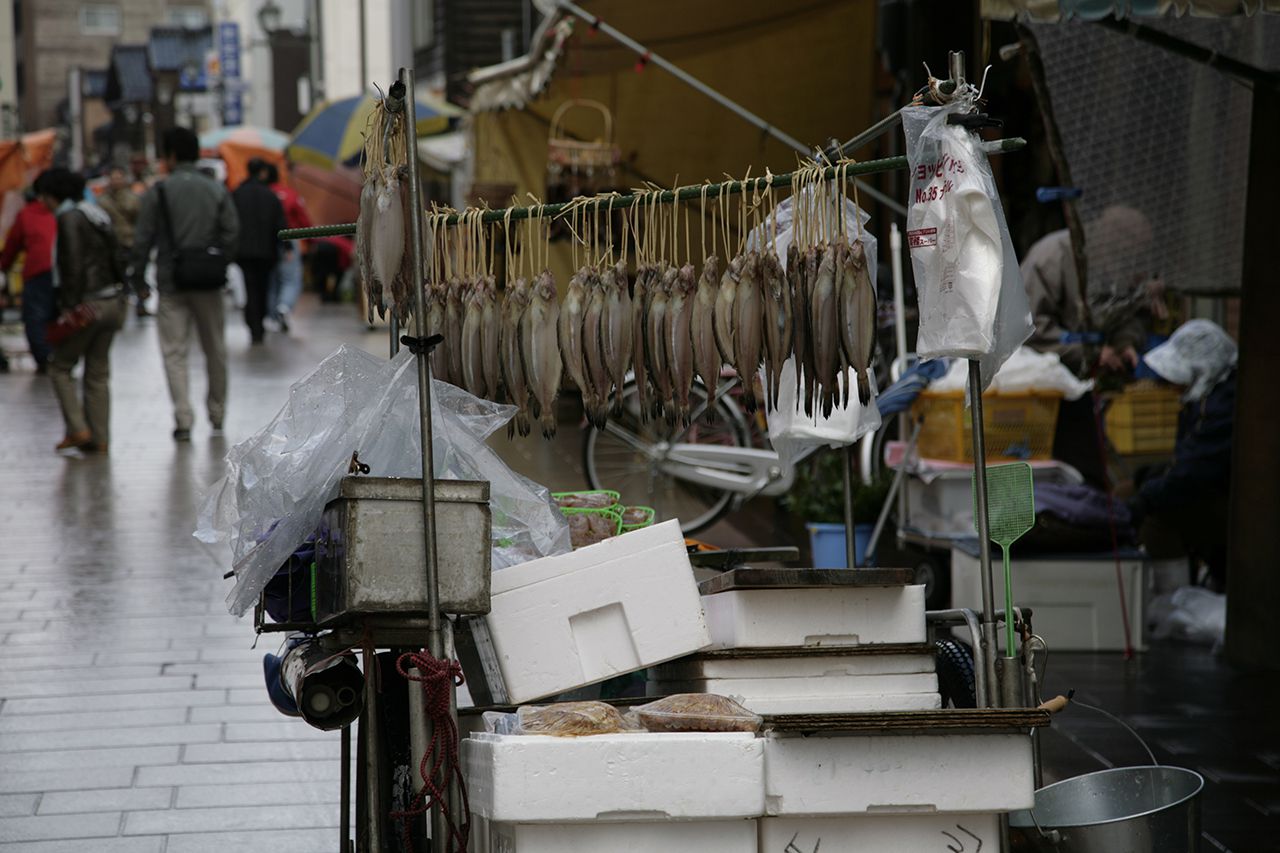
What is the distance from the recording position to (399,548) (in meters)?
4.20

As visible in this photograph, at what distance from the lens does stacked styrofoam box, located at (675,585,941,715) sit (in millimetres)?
4512

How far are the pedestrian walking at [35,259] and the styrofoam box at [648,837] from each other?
569 inches

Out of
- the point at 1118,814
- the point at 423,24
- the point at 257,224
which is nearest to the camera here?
the point at 1118,814

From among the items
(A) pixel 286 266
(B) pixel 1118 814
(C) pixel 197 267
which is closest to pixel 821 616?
(B) pixel 1118 814

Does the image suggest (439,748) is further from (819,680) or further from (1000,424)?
(1000,424)

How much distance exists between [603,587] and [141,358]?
1919cm

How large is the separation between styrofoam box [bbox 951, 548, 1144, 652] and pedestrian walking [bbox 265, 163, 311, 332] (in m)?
16.0

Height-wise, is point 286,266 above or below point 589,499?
below

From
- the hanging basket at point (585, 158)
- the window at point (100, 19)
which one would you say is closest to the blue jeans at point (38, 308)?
the hanging basket at point (585, 158)

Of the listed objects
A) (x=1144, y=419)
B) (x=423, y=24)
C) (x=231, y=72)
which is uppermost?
(x=231, y=72)

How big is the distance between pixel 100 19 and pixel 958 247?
335ft

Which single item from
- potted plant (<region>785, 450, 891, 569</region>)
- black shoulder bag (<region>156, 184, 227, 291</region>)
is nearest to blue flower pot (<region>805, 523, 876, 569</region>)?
potted plant (<region>785, 450, 891, 569</region>)

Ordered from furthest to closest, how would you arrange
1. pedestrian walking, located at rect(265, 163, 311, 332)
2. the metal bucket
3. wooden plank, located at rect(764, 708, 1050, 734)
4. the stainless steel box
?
pedestrian walking, located at rect(265, 163, 311, 332)
the metal bucket
the stainless steel box
wooden plank, located at rect(764, 708, 1050, 734)

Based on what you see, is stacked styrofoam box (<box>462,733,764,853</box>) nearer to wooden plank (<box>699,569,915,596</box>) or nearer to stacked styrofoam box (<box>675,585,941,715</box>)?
stacked styrofoam box (<box>675,585,941,715</box>)
